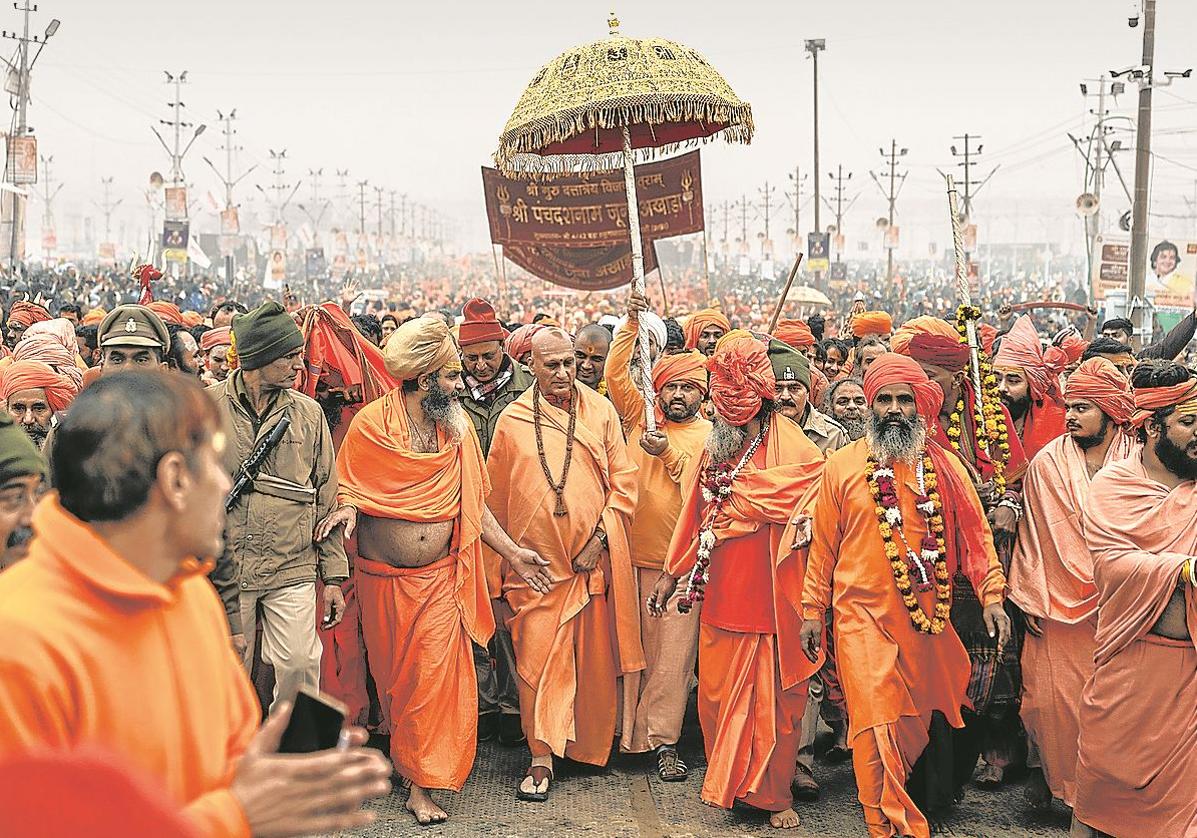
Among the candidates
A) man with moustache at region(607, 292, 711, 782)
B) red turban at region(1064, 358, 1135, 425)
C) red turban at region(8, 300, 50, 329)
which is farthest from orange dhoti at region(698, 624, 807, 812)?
red turban at region(8, 300, 50, 329)

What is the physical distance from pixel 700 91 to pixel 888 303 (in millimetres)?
39100

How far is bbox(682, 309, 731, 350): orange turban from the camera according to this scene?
8.45 meters

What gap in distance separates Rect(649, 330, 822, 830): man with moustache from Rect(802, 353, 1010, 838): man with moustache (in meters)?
0.26

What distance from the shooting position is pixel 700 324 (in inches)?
333

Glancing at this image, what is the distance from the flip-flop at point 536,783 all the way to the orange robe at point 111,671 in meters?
3.55

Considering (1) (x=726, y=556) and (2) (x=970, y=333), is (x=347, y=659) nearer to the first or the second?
(1) (x=726, y=556)

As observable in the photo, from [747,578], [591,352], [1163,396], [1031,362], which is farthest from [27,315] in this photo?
[1163,396]

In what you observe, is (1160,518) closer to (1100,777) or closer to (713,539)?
→ (1100,777)

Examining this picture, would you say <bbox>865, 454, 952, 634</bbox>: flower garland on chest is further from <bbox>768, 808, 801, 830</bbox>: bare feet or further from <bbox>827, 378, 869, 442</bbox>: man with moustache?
<bbox>827, 378, 869, 442</bbox>: man with moustache

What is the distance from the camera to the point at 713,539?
17.5ft

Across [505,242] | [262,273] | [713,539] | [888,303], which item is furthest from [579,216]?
[262,273]

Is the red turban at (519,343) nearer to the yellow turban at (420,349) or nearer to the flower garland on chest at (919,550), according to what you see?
the yellow turban at (420,349)

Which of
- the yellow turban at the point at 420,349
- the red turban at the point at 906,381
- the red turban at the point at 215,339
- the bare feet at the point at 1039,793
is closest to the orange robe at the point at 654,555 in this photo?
the red turban at the point at 906,381

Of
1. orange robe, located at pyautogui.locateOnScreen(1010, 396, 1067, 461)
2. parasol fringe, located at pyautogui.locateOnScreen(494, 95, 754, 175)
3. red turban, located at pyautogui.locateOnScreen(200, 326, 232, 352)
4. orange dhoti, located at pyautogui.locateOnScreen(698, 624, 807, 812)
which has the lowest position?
orange dhoti, located at pyautogui.locateOnScreen(698, 624, 807, 812)
